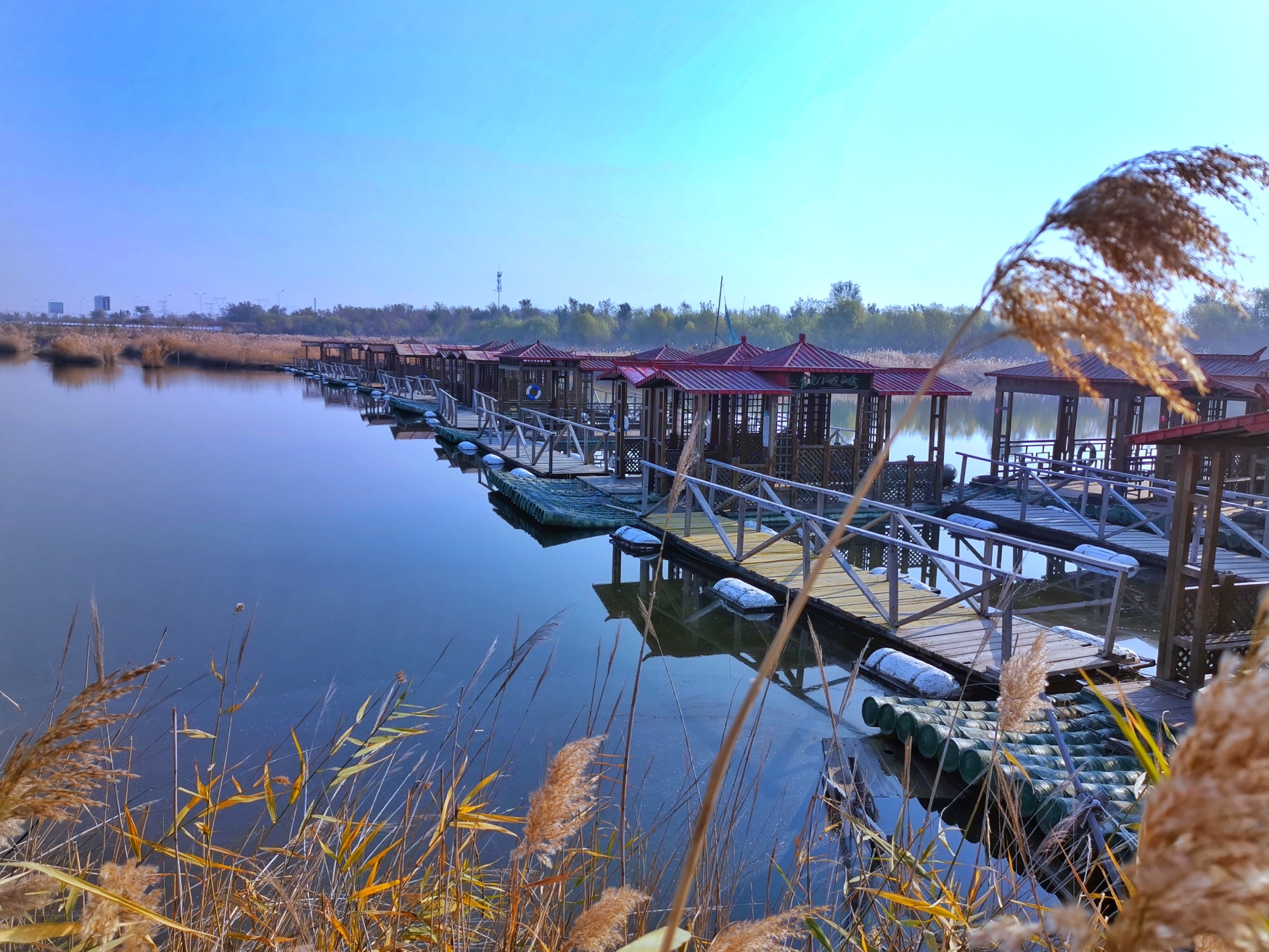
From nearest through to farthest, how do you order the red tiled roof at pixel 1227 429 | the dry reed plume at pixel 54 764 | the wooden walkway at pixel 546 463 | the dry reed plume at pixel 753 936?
1. the dry reed plume at pixel 54 764
2. the dry reed plume at pixel 753 936
3. the red tiled roof at pixel 1227 429
4. the wooden walkway at pixel 546 463

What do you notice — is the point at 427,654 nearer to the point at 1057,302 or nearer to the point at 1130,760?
the point at 1130,760

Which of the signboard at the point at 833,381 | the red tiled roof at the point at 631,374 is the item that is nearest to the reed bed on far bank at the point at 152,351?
the red tiled roof at the point at 631,374

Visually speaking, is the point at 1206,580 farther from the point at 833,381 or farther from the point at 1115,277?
the point at 833,381

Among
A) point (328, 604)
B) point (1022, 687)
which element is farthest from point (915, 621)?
point (1022, 687)

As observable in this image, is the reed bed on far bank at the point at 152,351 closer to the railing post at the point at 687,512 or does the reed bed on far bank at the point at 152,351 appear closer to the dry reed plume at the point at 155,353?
the dry reed plume at the point at 155,353

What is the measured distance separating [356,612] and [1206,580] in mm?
7933

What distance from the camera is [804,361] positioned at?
15.5 metres

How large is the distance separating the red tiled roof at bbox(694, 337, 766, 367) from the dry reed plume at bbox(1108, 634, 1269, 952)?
1595 centimetres

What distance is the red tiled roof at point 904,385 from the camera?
15.2 meters

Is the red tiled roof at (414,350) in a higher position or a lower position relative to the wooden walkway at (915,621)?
higher

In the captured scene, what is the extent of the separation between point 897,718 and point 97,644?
18.3ft

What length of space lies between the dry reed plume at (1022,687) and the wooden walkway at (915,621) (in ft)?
12.3

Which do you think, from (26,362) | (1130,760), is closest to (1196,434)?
(1130,760)

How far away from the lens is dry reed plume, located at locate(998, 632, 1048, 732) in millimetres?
2152
